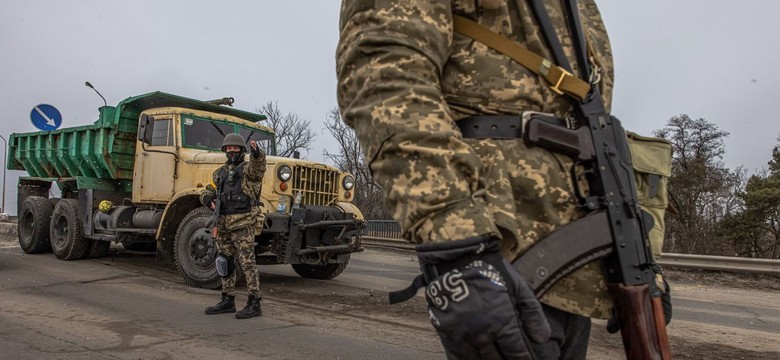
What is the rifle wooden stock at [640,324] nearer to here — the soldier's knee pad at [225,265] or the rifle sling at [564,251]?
the rifle sling at [564,251]

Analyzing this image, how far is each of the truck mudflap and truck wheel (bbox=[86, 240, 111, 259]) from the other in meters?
4.94

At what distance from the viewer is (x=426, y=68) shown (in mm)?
1409

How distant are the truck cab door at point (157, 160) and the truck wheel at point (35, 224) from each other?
358 centimetres

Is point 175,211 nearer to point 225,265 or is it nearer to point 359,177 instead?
point 225,265

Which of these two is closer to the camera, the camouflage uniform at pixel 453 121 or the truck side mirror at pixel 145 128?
the camouflage uniform at pixel 453 121

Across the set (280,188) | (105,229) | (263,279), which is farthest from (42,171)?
(280,188)

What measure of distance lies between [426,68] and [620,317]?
32.0 inches

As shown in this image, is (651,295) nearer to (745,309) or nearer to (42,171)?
(745,309)

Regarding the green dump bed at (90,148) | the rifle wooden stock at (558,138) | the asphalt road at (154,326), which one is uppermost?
the green dump bed at (90,148)

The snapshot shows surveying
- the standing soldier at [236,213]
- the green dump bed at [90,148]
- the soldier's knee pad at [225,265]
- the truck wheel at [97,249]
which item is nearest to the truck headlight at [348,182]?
the standing soldier at [236,213]

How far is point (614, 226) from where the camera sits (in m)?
1.46

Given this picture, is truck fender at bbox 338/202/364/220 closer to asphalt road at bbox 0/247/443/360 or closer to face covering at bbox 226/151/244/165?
asphalt road at bbox 0/247/443/360

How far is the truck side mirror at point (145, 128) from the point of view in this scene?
8367 mm

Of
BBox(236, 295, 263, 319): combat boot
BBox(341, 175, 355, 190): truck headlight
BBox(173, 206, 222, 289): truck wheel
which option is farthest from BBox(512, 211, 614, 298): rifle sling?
BBox(341, 175, 355, 190): truck headlight
